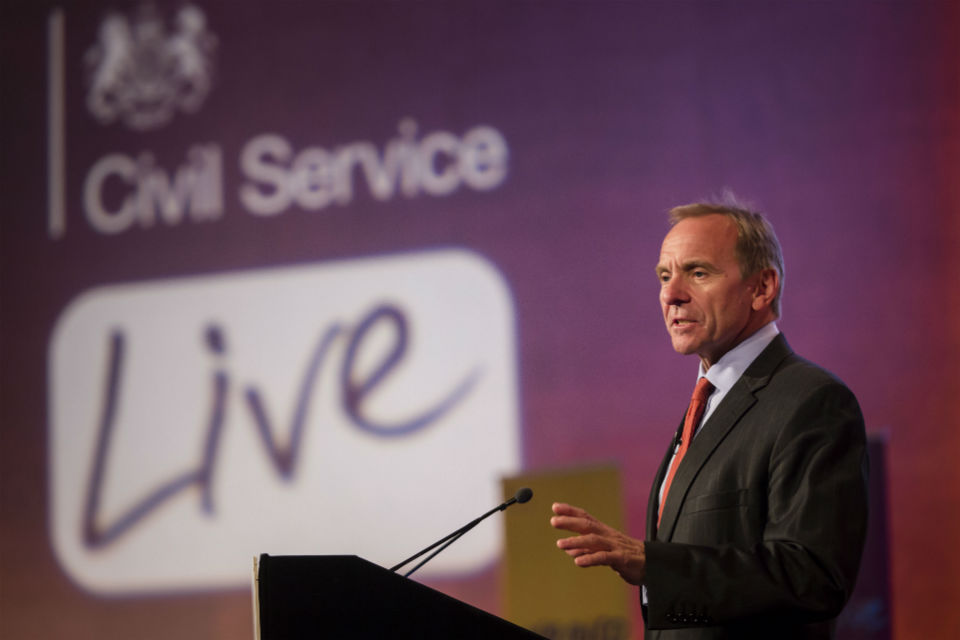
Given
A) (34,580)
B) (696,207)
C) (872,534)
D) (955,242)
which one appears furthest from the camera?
(34,580)

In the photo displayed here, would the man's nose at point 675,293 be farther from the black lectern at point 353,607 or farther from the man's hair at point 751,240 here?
the black lectern at point 353,607

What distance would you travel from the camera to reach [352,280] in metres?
4.42

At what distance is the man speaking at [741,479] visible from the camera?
177 centimetres

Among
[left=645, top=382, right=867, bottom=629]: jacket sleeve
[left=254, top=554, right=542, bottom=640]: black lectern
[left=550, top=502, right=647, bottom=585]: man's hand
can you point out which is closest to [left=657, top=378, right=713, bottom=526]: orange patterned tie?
[left=645, top=382, right=867, bottom=629]: jacket sleeve

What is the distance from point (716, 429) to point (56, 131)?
375 cm

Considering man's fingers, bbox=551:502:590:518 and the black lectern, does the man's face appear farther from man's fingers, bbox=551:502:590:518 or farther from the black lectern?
the black lectern

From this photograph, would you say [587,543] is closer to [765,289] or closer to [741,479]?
[741,479]

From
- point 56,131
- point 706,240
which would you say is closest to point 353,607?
point 706,240

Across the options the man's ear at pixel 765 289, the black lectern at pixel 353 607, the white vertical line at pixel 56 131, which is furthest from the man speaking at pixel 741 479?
the white vertical line at pixel 56 131

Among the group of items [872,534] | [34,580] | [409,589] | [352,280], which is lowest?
[34,580]

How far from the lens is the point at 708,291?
2164mm

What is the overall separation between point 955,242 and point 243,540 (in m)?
2.84

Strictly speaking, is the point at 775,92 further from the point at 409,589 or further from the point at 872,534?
the point at 409,589

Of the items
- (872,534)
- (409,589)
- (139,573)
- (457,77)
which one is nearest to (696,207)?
(409,589)
